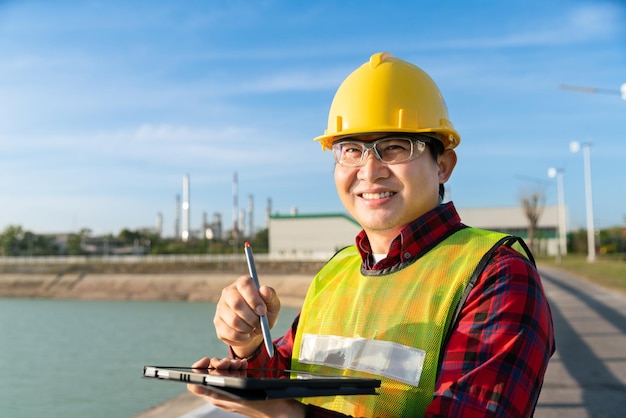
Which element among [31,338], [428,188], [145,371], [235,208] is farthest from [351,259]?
[235,208]

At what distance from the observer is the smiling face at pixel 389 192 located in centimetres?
177

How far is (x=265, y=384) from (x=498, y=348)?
553 mm

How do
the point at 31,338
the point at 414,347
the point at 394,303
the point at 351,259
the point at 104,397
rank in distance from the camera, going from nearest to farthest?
the point at 414,347, the point at 394,303, the point at 351,259, the point at 104,397, the point at 31,338

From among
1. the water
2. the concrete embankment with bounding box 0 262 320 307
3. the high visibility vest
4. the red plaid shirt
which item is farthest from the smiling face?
the concrete embankment with bounding box 0 262 320 307

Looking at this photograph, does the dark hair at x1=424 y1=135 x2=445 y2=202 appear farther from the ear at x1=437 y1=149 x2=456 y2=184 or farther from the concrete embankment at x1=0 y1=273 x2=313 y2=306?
the concrete embankment at x1=0 y1=273 x2=313 y2=306

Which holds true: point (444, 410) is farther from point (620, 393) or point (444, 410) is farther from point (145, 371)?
point (620, 393)

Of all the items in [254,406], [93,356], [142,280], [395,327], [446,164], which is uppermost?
[446,164]

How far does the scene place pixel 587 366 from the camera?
7.28 meters

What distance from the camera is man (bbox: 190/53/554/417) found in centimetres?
136

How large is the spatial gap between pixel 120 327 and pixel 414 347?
28.3 meters

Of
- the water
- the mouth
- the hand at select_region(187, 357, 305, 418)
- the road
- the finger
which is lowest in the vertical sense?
the water

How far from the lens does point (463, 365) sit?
1.40 m

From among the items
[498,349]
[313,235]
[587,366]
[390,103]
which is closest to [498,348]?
[498,349]

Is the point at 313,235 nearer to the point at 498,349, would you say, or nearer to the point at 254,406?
the point at 498,349
